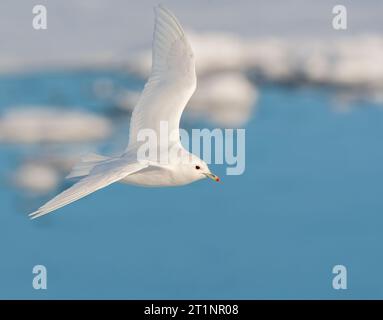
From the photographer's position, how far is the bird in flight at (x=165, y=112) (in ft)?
31.1

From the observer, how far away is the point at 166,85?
10.5 meters

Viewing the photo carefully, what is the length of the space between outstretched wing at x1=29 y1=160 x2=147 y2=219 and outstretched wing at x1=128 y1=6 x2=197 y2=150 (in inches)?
65.2

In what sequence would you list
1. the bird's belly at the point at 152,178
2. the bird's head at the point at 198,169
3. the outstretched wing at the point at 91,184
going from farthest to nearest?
the bird's head at the point at 198,169
the bird's belly at the point at 152,178
the outstretched wing at the point at 91,184

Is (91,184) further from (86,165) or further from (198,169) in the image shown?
(198,169)

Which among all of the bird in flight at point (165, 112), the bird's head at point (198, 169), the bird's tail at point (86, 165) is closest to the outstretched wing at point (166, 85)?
the bird in flight at point (165, 112)

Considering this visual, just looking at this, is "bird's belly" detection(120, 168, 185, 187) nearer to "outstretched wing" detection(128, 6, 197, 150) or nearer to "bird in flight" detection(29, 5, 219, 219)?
"bird in flight" detection(29, 5, 219, 219)

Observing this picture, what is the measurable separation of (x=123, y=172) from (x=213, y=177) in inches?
72.7

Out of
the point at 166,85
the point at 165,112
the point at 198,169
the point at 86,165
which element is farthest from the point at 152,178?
the point at 166,85

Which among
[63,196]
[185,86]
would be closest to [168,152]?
[185,86]

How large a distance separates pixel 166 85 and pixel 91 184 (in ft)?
9.42

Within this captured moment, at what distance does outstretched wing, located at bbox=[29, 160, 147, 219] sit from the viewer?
297 inches

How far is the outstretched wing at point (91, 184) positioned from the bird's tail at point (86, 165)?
0.32 m

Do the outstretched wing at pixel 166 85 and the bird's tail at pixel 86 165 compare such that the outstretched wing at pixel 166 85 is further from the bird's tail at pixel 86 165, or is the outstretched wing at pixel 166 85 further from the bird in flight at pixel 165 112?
the bird's tail at pixel 86 165

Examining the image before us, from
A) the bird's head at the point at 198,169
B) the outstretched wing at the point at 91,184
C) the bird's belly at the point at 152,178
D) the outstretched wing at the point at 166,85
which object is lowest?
the outstretched wing at the point at 91,184
